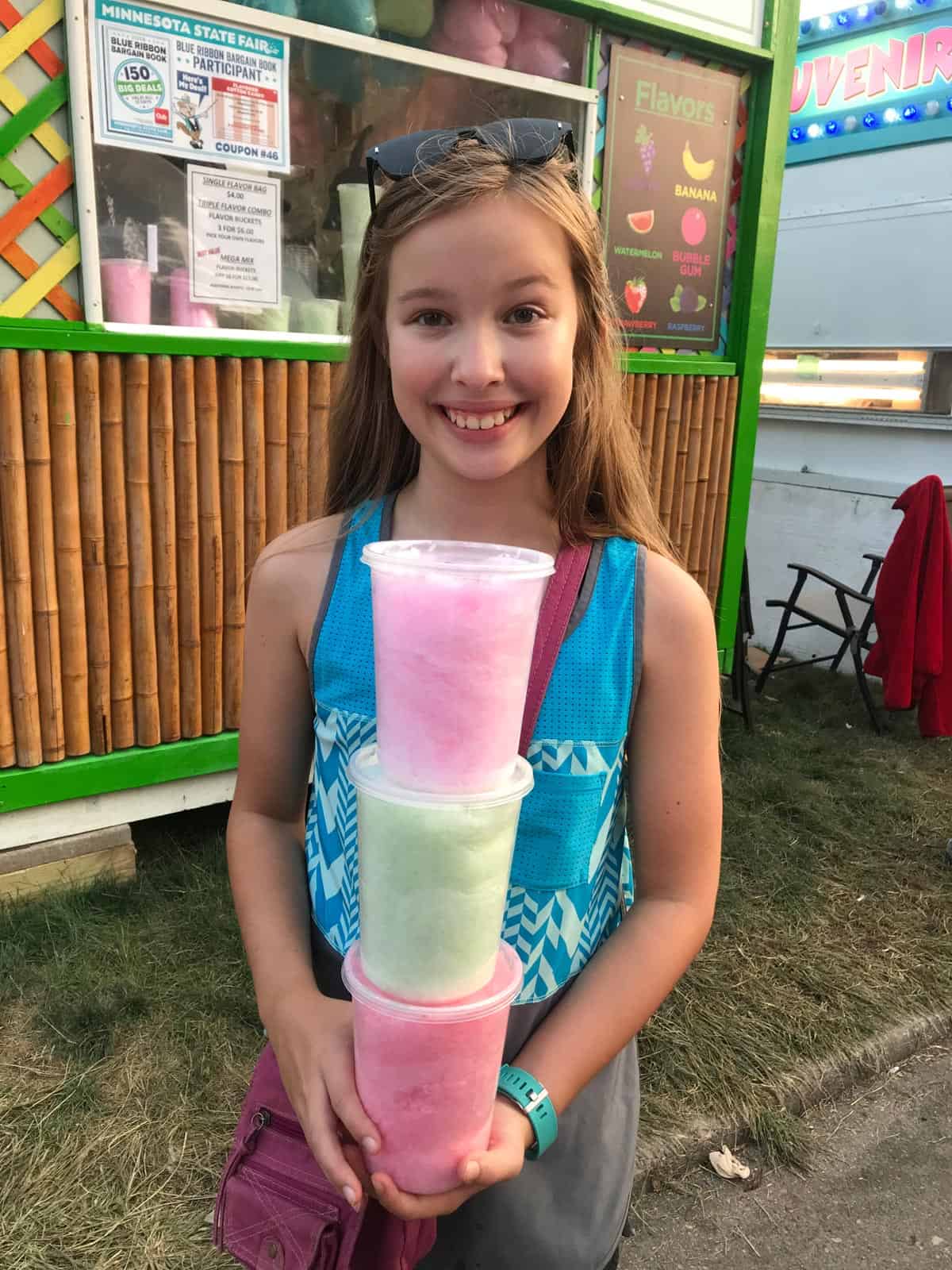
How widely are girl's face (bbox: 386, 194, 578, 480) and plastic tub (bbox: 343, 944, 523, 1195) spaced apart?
25.6 inches

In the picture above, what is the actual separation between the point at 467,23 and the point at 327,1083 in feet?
13.8

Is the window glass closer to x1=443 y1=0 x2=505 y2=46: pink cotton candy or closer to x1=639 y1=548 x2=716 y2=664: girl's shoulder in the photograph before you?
x1=443 y1=0 x2=505 y2=46: pink cotton candy

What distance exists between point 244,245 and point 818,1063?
3.49m

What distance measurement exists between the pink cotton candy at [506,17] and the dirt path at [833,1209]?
4.23 metres

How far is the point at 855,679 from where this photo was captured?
746cm

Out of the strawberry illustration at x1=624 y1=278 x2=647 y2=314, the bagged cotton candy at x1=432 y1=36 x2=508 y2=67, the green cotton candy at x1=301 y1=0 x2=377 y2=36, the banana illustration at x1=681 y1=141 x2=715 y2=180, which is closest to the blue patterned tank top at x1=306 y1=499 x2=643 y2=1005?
the green cotton candy at x1=301 y1=0 x2=377 y2=36

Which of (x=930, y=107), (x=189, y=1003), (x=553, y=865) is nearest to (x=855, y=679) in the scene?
(x=930, y=107)

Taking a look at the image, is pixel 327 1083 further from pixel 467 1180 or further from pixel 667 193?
pixel 667 193

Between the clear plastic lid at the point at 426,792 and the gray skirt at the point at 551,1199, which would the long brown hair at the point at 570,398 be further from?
the gray skirt at the point at 551,1199

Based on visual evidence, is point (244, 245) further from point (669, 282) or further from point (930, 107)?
point (930, 107)

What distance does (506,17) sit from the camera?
4.15m

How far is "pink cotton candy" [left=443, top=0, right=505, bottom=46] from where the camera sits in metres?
4.07

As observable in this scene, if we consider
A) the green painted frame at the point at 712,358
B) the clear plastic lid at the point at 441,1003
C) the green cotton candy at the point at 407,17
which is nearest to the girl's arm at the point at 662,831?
the clear plastic lid at the point at 441,1003

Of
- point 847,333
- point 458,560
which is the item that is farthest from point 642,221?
point 458,560
